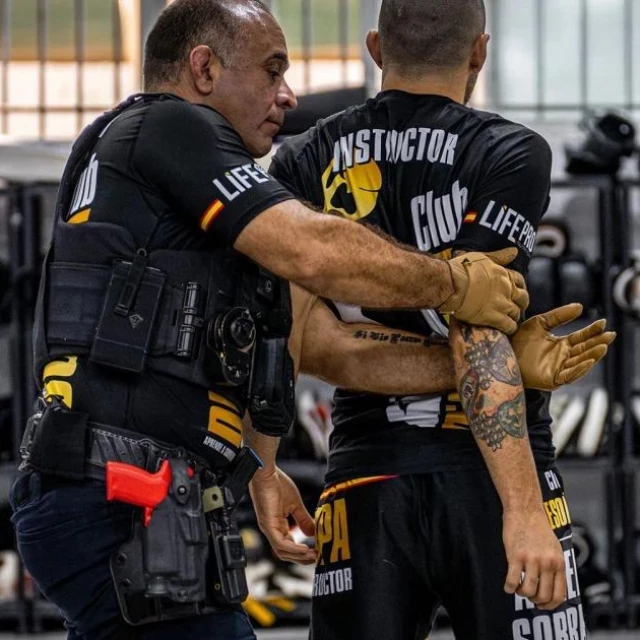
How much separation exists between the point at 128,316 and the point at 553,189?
423 centimetres

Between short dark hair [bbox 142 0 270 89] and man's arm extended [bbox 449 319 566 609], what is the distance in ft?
2.16

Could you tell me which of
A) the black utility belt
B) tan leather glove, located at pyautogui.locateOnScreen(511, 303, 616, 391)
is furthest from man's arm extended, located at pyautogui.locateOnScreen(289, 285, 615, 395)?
the black utility belt

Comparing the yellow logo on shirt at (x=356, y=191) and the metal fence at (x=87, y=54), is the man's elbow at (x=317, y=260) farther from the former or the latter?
the metal fence at (x=87, y=54)

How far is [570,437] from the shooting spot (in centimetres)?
601

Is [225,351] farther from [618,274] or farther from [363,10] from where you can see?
[363,10]

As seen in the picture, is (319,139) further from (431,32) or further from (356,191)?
(431,32)

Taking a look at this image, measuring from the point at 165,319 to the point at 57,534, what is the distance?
1.30ft

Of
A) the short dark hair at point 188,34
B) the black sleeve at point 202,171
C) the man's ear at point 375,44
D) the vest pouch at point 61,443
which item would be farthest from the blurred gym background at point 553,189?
the vest pouch at point 61,443

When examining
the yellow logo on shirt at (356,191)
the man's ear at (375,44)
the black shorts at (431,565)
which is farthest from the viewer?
the man's ear at (375,44)

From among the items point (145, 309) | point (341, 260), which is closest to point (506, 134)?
point (341, 260)

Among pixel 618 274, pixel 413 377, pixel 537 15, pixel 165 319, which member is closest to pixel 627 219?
pixel 618 274

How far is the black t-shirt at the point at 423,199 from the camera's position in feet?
8.48

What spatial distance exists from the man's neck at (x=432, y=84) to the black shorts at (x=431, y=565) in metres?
0.72

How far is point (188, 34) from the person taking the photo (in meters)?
2.56
